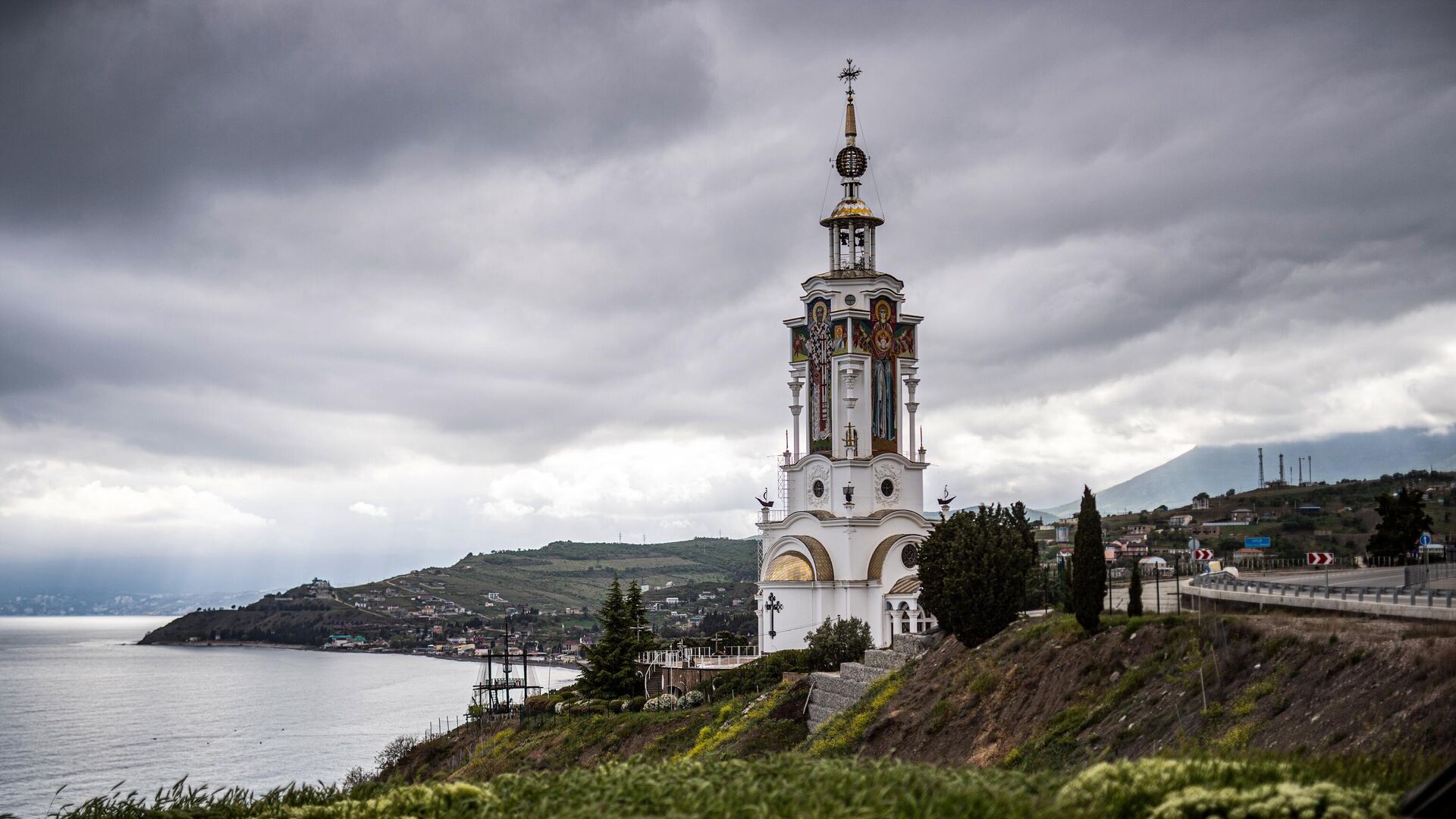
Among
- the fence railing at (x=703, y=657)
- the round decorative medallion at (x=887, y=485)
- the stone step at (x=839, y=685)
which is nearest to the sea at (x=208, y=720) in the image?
the fence railing at (x=703, y=657)

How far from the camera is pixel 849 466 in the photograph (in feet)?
164

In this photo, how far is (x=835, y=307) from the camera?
50906mm

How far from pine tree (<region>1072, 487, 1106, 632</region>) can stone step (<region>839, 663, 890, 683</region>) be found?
30.2ft

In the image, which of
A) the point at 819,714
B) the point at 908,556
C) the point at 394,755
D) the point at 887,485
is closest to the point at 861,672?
the point at 819,714

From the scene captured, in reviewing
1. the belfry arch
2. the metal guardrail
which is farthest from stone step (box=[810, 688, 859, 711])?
the belfry arch

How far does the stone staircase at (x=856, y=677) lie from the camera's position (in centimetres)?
3481

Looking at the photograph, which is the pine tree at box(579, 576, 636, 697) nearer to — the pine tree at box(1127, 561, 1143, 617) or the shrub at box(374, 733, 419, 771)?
the shrub at box(374, 733, 419, 771)

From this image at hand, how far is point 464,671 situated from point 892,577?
12123cm

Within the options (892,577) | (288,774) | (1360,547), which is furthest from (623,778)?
(288,774)

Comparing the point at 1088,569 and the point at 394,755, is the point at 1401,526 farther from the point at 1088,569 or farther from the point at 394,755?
the point at 394,755

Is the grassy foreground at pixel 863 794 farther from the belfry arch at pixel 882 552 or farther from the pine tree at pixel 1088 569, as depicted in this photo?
the belfry arch at pixel 882 552

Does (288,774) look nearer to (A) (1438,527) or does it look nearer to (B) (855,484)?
(B) (855,484)

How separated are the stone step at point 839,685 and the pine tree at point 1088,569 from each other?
9215 mm

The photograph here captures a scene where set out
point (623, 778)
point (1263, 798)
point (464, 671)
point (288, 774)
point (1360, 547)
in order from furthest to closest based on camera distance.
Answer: point (464, 671)
point (288, 774)
point (1360, 547)
point (623, 778)
point (1263, 798)
